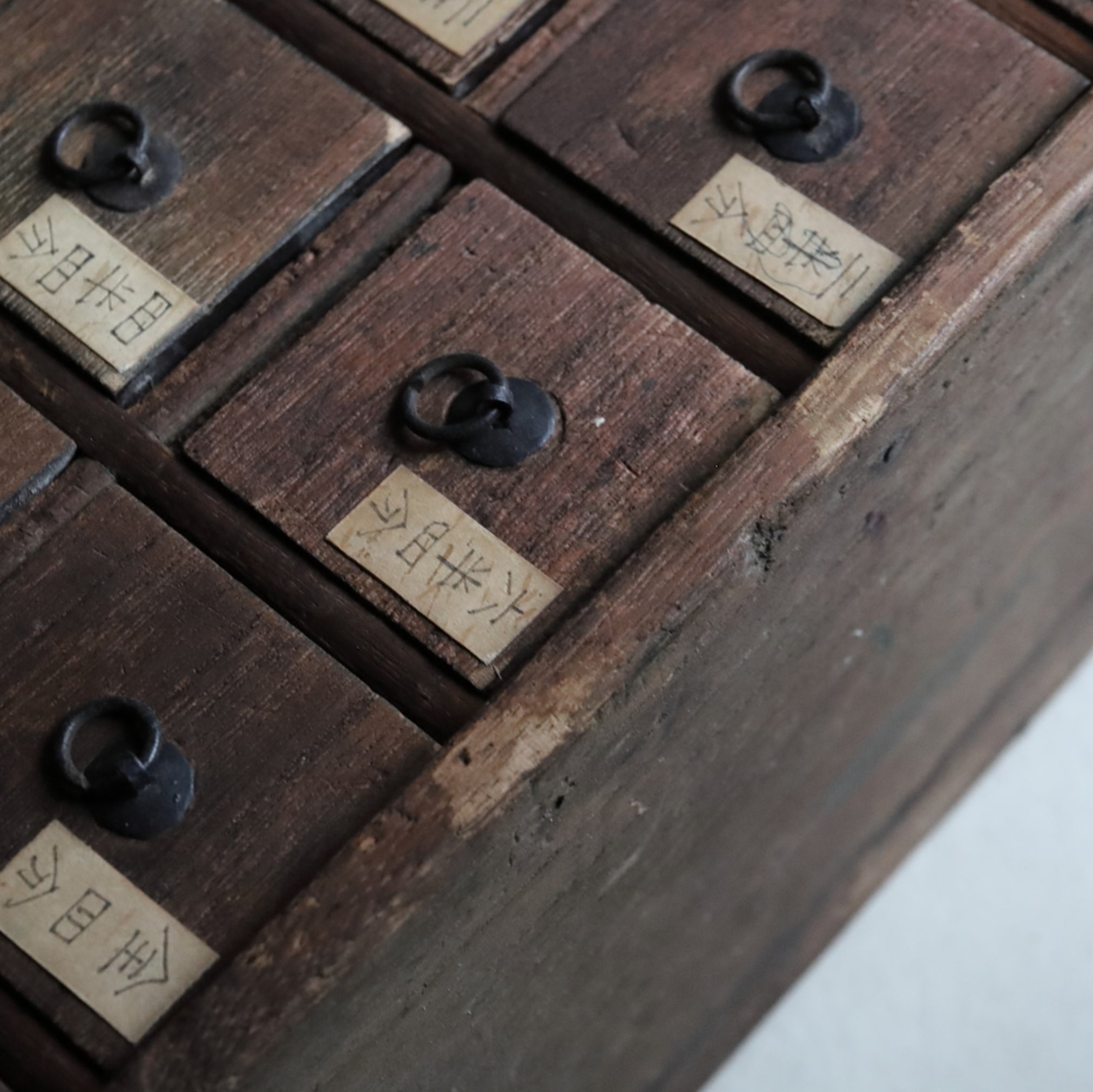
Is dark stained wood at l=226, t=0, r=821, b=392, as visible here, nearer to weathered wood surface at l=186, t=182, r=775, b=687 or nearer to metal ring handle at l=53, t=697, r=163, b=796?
weathered wood surface at l=186, t=182, r=775, b=687

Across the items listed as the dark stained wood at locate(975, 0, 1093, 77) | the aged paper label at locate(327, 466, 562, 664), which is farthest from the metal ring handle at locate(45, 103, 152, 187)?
the dark stained wood at locate(975, 0, 1093, 77)

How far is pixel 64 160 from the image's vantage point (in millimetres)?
909

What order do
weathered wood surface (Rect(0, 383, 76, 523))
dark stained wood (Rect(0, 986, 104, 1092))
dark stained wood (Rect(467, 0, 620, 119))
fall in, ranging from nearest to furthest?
dark stained wood (Rect(0, 986, 104, 1092)), weathered wood surface (Rect(0, 383, 76, 523)), dark stained wood (Rect(467, 0, 620, 119))

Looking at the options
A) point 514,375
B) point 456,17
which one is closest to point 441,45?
point 456,17

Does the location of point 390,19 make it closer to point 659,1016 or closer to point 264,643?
point 264,643

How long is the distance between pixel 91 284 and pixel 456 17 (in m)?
0.28

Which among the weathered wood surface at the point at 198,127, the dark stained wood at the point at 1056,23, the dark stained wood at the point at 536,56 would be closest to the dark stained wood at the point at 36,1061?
the weathered wood surface at the point at 198,127

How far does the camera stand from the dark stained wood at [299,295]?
871 mm

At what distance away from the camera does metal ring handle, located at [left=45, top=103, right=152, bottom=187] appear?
89 centimetres

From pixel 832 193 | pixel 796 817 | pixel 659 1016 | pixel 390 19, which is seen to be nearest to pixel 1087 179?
pixel 832 193

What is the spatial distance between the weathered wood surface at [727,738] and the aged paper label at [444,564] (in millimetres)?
34

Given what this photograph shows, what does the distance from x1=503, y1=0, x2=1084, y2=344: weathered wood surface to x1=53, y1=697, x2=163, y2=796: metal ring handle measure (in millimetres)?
400

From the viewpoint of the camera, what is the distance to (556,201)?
926 mm

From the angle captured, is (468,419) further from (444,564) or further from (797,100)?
(797,100)
